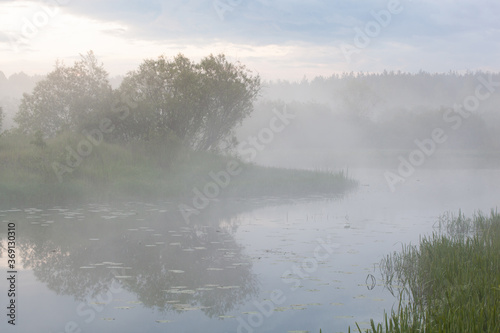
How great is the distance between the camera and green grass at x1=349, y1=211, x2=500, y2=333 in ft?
22.6

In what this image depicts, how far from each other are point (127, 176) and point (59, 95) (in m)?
13.0

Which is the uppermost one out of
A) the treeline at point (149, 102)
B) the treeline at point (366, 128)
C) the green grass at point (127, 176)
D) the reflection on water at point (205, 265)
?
the treeline at point (366, 128)

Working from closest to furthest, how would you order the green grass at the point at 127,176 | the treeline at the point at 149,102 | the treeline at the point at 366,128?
Result: the green grass at the point at 127,176, the treeline at the point at 149,102, the treeline at the point at 366,128

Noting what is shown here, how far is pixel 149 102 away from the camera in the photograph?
30.0 m

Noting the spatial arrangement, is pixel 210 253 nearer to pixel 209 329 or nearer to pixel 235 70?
pixel 209 329

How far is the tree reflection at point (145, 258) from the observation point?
1053 cm

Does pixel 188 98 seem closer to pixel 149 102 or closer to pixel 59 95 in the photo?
pixel 149 102

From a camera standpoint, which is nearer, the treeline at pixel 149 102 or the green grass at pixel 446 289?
the green grass at pixel 446 289

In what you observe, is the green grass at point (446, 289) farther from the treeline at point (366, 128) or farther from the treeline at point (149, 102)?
the treeline at point (366, 128)

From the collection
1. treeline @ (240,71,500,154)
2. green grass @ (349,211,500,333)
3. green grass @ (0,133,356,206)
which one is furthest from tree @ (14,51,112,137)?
treeline @ (240,71,500,154)

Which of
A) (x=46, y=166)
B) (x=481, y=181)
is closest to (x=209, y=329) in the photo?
(x=46, y=166)

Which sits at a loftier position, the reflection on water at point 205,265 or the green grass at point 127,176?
the green grass at point 127,176

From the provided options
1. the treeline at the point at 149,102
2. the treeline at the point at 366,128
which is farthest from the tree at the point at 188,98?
the treeline at the point at 366,128

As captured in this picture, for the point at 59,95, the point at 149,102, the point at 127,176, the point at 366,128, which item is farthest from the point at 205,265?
the point at 366,128
